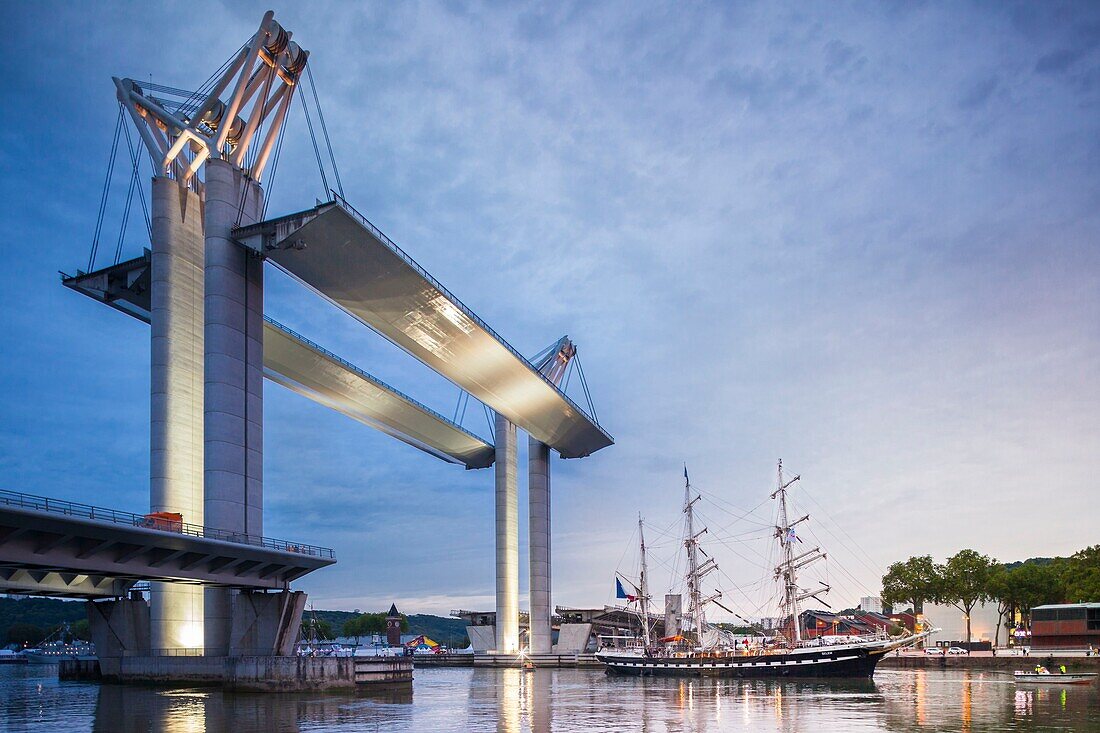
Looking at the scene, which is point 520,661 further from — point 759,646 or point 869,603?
point 869,603

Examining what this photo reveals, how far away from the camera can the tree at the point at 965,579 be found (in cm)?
11962

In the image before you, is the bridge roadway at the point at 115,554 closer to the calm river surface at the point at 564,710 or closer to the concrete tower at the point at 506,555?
the calm river surface at the point at 564,710

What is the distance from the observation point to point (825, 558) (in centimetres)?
9681

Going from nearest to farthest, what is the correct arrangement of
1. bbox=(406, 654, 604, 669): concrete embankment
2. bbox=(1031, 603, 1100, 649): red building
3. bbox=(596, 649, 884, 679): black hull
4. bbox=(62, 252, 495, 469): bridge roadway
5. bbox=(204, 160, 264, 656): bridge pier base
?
bbox=(204, 160, 264, 656): bridge pier base, bbox=(62, 252, 495, 469): bridge roadway, bbox=(596, 649, 884, 679): black hull, bbox=(1031, 603, 1100, 649): red building, bbox=(406, 654, 604, 669): concrete embankment

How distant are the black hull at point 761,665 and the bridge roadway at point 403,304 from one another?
30537 mm

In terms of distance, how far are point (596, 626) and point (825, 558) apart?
63.4 meters

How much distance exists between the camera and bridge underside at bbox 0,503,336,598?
43.8 metres

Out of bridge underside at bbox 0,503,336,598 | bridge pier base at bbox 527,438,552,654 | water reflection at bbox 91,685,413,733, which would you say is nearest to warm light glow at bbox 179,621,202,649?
water reflection at bbox 91,685,413,733

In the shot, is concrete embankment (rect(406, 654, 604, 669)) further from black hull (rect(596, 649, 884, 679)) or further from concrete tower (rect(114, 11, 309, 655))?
concrete tower (rect(114, 11, 309, 655))

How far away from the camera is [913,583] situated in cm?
12356

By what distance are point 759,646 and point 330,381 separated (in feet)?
183

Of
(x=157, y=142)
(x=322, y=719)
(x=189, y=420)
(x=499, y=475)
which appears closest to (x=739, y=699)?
(x=322, y=719)

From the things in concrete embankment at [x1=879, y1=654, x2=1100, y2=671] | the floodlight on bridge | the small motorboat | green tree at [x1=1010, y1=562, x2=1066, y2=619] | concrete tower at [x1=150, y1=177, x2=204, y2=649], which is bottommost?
concrete embankment at [x1=879, y1=654, x2=1100, y2=671]

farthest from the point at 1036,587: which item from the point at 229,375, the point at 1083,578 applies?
the point at 229,375
